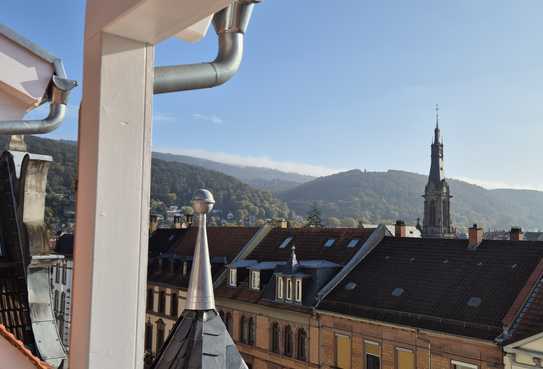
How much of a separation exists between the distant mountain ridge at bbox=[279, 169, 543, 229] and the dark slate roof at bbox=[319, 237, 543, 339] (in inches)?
3060

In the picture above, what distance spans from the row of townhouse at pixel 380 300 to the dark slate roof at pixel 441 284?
0.14 feet

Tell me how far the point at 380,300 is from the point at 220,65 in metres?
20.8

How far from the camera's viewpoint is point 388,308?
68.0 ft

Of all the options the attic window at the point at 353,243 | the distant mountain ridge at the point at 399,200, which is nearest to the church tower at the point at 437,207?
the distant mountain ridge at the point at 399,200

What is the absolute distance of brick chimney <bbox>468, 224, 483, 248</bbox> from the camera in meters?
22.1

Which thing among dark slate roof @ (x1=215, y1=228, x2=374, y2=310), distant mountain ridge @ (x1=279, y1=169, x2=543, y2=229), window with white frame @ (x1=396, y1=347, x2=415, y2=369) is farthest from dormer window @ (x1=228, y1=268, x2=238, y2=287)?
distant mountain ridge @ (x1=279, y1=169, x2=543, y2=229)

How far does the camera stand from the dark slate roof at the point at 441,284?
18.5 metres

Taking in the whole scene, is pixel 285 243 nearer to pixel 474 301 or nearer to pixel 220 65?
pixel 474 301

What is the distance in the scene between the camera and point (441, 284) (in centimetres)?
2095

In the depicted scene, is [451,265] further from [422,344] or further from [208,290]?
[208,290]

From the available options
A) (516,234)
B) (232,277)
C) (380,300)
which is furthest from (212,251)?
(516,234)

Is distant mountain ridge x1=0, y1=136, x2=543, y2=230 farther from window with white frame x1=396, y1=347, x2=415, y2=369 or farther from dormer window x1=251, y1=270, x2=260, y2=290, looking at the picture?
window with white frame x1=396, y1=347, x2=415, y2=369

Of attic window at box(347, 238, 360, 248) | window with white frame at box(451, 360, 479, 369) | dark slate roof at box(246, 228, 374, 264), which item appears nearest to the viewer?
window with white frame at box(451, 360, 479, 369)

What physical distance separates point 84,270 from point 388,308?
20.4 m
